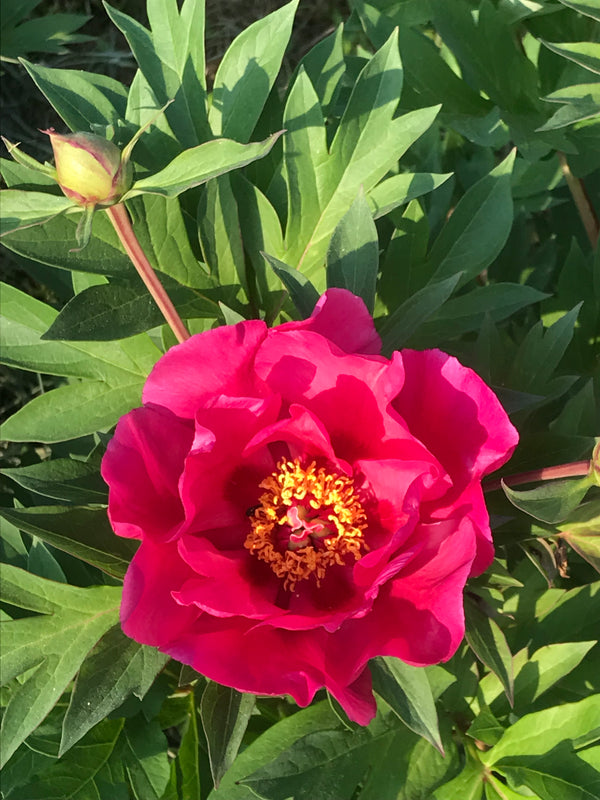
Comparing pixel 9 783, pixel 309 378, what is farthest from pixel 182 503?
pixel 9 783

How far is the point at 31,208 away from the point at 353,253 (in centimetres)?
34

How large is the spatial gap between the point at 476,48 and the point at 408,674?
0.95 m

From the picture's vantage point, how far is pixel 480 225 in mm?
1118

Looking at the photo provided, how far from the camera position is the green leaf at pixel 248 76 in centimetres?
105

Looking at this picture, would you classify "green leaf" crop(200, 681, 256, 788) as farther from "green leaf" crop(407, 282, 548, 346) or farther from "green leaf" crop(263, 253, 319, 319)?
"green leaf" crop(407, 282, 548, 346)

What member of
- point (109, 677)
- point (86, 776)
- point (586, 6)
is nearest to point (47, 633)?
point (109, 677)

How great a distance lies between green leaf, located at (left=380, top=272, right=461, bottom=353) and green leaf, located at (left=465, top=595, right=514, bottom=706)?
1.07ft

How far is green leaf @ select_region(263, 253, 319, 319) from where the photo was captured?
35.2 inches

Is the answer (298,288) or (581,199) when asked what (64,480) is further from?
(581,199)

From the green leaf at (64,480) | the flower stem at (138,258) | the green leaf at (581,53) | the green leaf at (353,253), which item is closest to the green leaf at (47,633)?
the green leaf at (64,480)

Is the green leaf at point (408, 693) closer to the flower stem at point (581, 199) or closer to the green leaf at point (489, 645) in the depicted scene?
the green leaf at point (489, 645)

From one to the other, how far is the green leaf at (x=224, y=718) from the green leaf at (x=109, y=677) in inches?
2.7

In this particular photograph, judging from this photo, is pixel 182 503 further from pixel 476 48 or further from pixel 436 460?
pixel 476 48

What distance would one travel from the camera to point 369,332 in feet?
2.78
